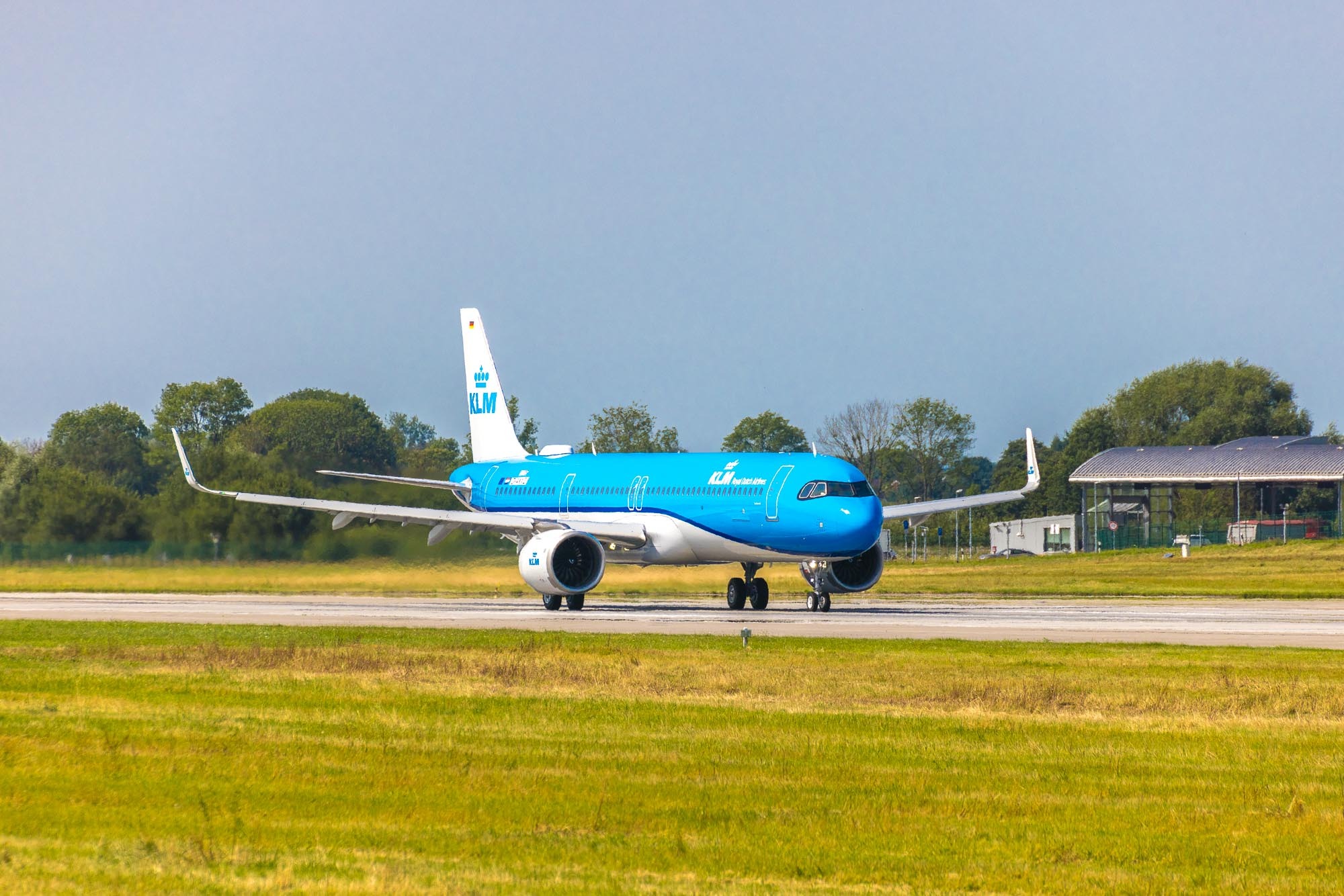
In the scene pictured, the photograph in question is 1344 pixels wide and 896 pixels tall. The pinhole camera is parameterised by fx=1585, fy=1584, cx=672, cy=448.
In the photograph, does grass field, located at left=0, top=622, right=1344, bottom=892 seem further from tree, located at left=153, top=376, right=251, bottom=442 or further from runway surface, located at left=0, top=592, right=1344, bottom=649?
tree, located at left=153, top=376, right=251, bottom=442

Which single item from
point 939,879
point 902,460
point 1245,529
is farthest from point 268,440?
point 939,879

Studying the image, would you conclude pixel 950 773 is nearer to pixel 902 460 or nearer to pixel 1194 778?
pixel 1194 778

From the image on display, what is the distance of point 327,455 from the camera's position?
188 ft

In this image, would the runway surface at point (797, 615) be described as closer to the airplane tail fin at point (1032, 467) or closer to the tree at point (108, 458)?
the airplane tail fin at point (1032, 467)

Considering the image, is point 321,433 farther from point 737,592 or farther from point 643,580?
point 737,592

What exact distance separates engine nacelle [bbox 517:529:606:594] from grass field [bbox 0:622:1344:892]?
16.5 meters

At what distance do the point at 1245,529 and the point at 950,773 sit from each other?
281 feet

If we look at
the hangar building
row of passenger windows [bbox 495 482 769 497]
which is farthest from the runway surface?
the hangar building

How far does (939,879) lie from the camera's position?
988 cm

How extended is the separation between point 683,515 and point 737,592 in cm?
275

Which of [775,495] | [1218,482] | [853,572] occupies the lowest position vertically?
[853,572]

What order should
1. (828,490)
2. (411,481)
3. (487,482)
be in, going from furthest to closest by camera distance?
(487,482) < (411,481) < (828,490)

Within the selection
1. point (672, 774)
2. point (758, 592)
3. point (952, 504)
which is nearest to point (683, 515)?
point (758, 592)

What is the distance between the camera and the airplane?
1508 inches
